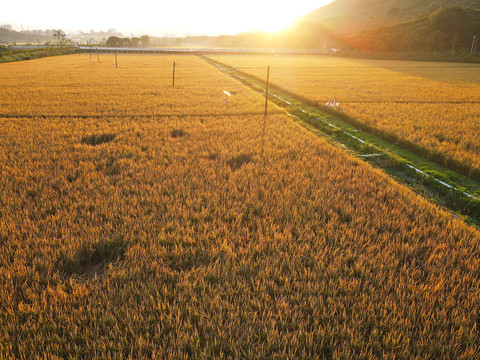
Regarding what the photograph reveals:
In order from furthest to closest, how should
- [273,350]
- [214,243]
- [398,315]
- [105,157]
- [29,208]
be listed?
[105,157] → [29,208] → [214,243] → [398,315] → [273,350]

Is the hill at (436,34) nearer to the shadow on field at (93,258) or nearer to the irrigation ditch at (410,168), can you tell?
the irrigation ditch at (410,168)

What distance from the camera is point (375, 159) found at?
7.91 meters

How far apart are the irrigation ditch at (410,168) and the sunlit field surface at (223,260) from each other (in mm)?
1042

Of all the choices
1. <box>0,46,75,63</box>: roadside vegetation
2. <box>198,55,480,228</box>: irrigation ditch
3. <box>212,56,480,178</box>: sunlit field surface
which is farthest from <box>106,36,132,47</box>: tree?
<box>198,55,480,228</box>: irrigation ditch

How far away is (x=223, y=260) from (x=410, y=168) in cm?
616

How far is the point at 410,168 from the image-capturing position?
715cm

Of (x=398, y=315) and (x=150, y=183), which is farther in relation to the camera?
(x=150, y=183)

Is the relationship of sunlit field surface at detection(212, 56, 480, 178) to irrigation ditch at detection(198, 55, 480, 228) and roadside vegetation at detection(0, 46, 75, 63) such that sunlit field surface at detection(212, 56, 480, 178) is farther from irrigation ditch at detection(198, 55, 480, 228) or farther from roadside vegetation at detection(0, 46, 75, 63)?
roadside vegetation at detection(0, 46, 75, 63)

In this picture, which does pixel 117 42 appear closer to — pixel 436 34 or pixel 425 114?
pixel 436 34

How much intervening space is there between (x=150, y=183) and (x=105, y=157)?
204 cm

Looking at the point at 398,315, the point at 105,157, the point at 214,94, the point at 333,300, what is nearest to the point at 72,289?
the point at 333,300

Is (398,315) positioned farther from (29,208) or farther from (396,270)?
(29,208)

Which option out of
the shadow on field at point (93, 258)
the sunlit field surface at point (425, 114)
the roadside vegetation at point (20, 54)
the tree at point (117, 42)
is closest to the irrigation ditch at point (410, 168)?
the sunlit field surface at point (425, 114)

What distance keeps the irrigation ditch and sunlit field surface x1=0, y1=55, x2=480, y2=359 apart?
3.42 feet
